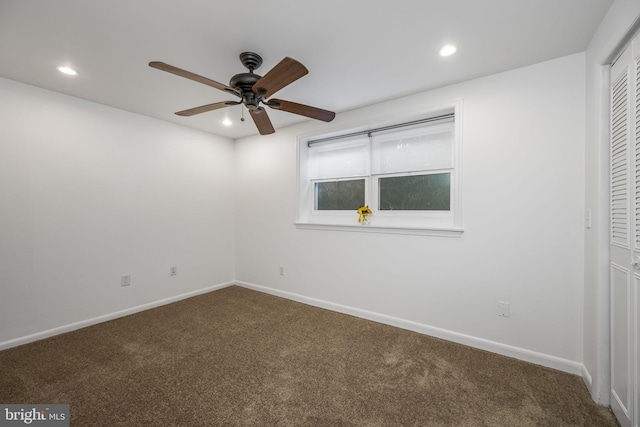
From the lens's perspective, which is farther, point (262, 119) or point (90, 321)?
A: point (90, 321)

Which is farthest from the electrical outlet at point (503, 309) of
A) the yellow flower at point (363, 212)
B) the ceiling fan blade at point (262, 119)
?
the ceiling fan blade at point (262, 119)

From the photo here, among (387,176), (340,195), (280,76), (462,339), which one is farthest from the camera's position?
(340,195)

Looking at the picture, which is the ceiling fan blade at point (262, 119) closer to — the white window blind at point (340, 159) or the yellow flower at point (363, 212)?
the white window blind at point (340, 159)

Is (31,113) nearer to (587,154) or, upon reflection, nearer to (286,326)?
(286,326)

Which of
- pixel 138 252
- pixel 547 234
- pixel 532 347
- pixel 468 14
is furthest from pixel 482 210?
pixel 138 252

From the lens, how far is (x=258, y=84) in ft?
5.69

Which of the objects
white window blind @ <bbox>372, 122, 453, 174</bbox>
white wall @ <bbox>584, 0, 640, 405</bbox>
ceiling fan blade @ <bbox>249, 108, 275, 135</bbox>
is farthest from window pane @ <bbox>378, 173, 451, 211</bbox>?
ceiling fan blade @ <bbox>249, 108, 275, 135</bbox>

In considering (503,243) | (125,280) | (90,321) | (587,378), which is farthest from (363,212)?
(90,321)

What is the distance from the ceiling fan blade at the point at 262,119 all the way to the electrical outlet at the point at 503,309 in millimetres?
2501

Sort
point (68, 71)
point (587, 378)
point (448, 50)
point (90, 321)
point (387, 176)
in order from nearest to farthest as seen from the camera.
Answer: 1. point (587, 378)
2. point (448, 50)
3. point (68, 71)
4. point (90, 321)
5. point (387, 176)

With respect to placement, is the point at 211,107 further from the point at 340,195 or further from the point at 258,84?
the point at 340,195

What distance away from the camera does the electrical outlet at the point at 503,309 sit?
2.26m

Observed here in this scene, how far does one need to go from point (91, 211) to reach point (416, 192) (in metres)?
3.52

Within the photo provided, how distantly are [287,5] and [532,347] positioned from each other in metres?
3.00
